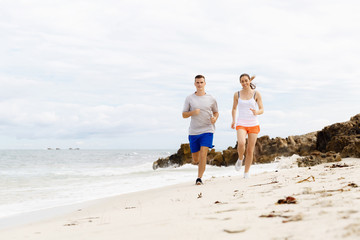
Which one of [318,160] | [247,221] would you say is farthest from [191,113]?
[318,160]

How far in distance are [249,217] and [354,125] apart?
11.6 meters

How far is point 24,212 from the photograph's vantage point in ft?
21.7

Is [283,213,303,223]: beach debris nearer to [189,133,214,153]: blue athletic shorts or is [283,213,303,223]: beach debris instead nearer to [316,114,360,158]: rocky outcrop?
[189,133,214,153]: blue athletic shorts

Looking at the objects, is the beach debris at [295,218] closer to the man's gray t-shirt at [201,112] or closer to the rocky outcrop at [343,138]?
the man's gray t-shirt at [201,112]

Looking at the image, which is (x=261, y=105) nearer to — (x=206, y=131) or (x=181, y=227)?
(x=206, y=131)

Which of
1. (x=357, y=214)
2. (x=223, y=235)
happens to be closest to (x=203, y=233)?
(x=223, y=235)

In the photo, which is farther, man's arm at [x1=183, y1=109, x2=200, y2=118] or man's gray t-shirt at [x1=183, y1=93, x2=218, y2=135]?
man's gray t-shirt at [x1=183, y1=93, x2=218, y2=135]

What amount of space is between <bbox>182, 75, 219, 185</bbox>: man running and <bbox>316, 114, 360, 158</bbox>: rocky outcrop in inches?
194

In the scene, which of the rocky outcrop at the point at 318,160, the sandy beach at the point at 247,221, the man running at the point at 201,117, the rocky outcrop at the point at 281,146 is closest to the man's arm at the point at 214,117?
the man running at the point at 201,117

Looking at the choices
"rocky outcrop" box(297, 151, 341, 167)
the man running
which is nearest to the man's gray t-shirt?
the man running

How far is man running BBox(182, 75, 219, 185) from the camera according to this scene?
6855mm

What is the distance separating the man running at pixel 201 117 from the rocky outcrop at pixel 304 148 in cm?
359

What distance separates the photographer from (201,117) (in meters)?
6.90

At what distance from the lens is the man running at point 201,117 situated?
6855mm
